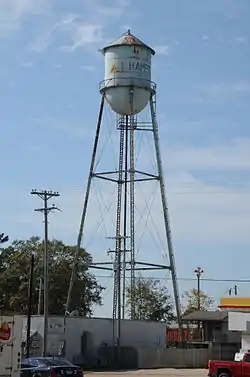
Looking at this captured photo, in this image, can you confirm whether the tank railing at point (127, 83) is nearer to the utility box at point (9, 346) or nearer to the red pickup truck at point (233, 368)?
the red pickup truck at point (233, 368)

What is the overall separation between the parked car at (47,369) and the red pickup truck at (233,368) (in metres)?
7.68

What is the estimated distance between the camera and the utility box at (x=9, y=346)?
971 inches

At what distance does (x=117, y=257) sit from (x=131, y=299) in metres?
31.0

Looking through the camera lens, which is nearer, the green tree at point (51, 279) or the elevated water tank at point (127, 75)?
the elevated water tank at point (127, 75)

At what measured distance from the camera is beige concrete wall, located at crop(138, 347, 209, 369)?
63.8 meters

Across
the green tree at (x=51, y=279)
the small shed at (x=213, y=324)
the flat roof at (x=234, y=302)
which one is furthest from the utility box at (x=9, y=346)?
the green tree at (x=51, y=279)

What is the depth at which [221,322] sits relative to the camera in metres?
75.3

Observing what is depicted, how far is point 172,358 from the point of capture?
6456cm

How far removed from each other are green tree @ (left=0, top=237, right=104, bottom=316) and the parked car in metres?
53.6

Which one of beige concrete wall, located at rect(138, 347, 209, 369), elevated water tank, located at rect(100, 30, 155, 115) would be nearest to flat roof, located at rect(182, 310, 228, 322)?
beige concrete wall, located at rect(138, 347, 209, 369)

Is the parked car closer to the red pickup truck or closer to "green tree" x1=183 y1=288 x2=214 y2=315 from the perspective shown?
the red pickup truck

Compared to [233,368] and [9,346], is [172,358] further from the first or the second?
[9,346]

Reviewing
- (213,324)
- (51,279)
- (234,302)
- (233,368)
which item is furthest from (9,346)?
(51,279)

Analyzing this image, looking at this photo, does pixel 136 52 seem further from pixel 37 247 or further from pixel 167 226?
pixel 37 247
